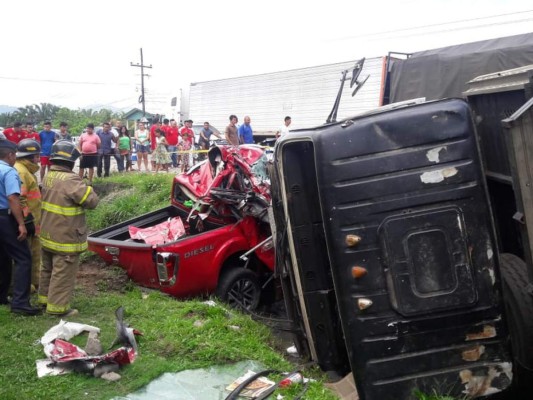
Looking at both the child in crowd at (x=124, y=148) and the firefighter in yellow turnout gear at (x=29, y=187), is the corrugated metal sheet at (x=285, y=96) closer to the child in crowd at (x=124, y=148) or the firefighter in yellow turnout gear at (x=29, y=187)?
the child in crowd at (x=124, y=148)

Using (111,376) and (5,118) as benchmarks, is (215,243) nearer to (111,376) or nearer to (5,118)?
(111,376)

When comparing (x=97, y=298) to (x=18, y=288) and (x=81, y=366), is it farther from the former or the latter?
(x=81, y=366)

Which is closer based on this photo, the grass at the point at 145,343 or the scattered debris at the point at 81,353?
the grass at the point at 145,343

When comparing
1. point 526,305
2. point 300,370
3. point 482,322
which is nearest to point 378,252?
point 482,322

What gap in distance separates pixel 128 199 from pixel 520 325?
8.42 metres

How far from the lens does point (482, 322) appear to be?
3502 millimetres

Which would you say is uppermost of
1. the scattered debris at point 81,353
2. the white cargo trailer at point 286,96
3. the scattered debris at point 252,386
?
the white cargo trailer at point 286,96

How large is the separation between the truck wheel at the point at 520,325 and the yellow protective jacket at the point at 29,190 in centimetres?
473

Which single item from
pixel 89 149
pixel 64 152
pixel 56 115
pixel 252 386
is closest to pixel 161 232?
pixel 64 152

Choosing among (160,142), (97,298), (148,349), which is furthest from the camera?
(160,142)

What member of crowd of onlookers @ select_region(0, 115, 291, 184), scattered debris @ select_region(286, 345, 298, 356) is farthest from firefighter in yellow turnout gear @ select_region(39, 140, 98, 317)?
crowd of onlookers @ select_region(0, 115, 291, 184)

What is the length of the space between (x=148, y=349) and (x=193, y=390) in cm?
83

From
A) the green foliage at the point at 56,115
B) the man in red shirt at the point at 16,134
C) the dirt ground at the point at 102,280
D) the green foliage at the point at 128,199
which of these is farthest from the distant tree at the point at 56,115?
the dirt ground at the point at 102,280

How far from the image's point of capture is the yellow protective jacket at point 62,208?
5422mm
